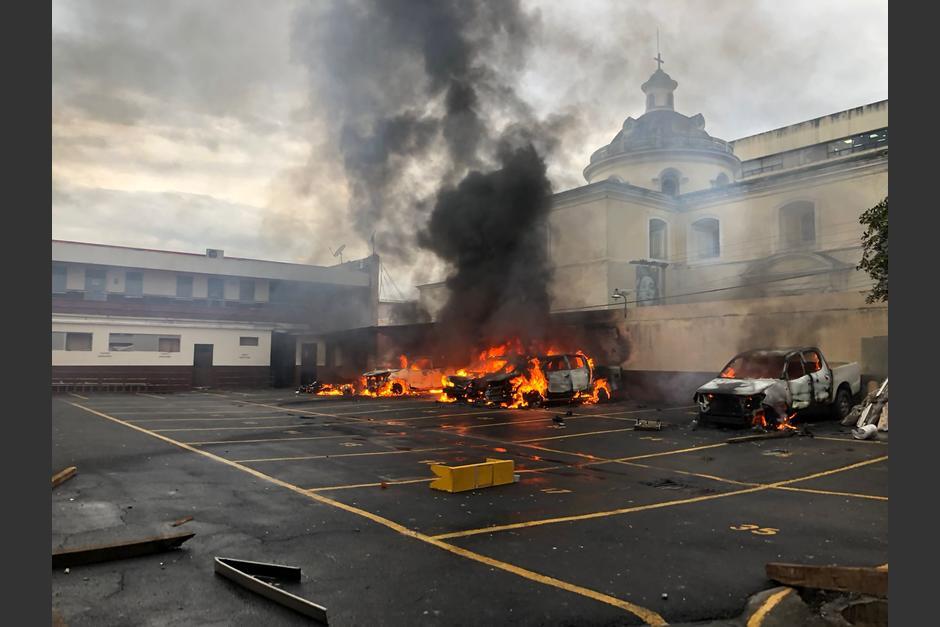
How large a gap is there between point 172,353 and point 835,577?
3498cm

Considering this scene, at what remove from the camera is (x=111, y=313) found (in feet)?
104

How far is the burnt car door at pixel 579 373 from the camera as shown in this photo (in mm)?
20203

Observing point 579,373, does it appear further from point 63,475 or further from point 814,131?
point 814,131

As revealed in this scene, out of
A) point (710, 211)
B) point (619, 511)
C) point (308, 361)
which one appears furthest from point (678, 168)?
point (619, 511)

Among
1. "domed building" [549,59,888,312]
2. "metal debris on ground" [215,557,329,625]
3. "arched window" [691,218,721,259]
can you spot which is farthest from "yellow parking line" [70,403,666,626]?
"arched window" [691,218,721,259]

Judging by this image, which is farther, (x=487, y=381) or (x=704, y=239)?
(x=704, y=239)

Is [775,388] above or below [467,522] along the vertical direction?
above

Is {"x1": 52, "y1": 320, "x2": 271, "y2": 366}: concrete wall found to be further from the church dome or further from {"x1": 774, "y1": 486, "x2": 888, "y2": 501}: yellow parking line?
{"x1": 774, "y1": 486, "x2": 888, "y2": 501}: yellow parking line

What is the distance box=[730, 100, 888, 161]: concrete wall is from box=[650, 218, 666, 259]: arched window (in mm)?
9072

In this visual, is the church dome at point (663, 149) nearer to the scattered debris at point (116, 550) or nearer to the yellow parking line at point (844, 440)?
the yellow parking line at point (844, 440)

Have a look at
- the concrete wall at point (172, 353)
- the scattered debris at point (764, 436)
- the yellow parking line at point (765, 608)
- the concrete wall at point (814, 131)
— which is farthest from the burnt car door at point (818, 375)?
the concrete wall at point (172, 353)

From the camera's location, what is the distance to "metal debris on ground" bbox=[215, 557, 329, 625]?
400 cm

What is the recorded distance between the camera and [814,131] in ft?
114

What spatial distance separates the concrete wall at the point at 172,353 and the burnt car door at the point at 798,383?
30.0m
